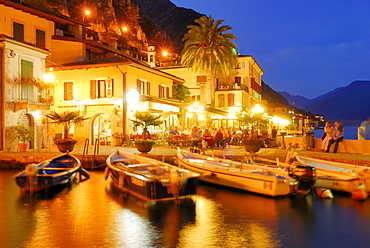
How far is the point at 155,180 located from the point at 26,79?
50.3 ft

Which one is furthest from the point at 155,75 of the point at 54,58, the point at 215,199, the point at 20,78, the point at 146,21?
the point at 146,21

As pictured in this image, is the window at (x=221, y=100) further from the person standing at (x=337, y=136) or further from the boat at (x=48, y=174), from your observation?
the boat at (x=48, y=174)

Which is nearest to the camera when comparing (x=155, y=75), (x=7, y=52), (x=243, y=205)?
(x=243, y=205)

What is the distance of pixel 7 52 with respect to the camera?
21656 millimetres

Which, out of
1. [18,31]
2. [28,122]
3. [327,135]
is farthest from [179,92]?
[327,135]

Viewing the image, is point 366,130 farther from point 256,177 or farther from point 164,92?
point 164,92

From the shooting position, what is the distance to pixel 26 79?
2317 cm

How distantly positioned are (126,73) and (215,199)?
15772mm

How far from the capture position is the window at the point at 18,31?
28.8 meters

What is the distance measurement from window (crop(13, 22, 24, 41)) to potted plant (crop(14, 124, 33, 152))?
33.2 feet

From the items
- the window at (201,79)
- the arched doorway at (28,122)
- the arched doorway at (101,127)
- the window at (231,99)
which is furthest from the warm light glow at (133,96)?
the window at (231,99)

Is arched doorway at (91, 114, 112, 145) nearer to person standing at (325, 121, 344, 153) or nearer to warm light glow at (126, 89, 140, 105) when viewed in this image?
warm light glow at (126, 89, 140, 105)

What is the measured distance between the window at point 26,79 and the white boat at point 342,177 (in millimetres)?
17325

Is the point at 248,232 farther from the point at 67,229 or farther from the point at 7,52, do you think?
the point at 7,52
